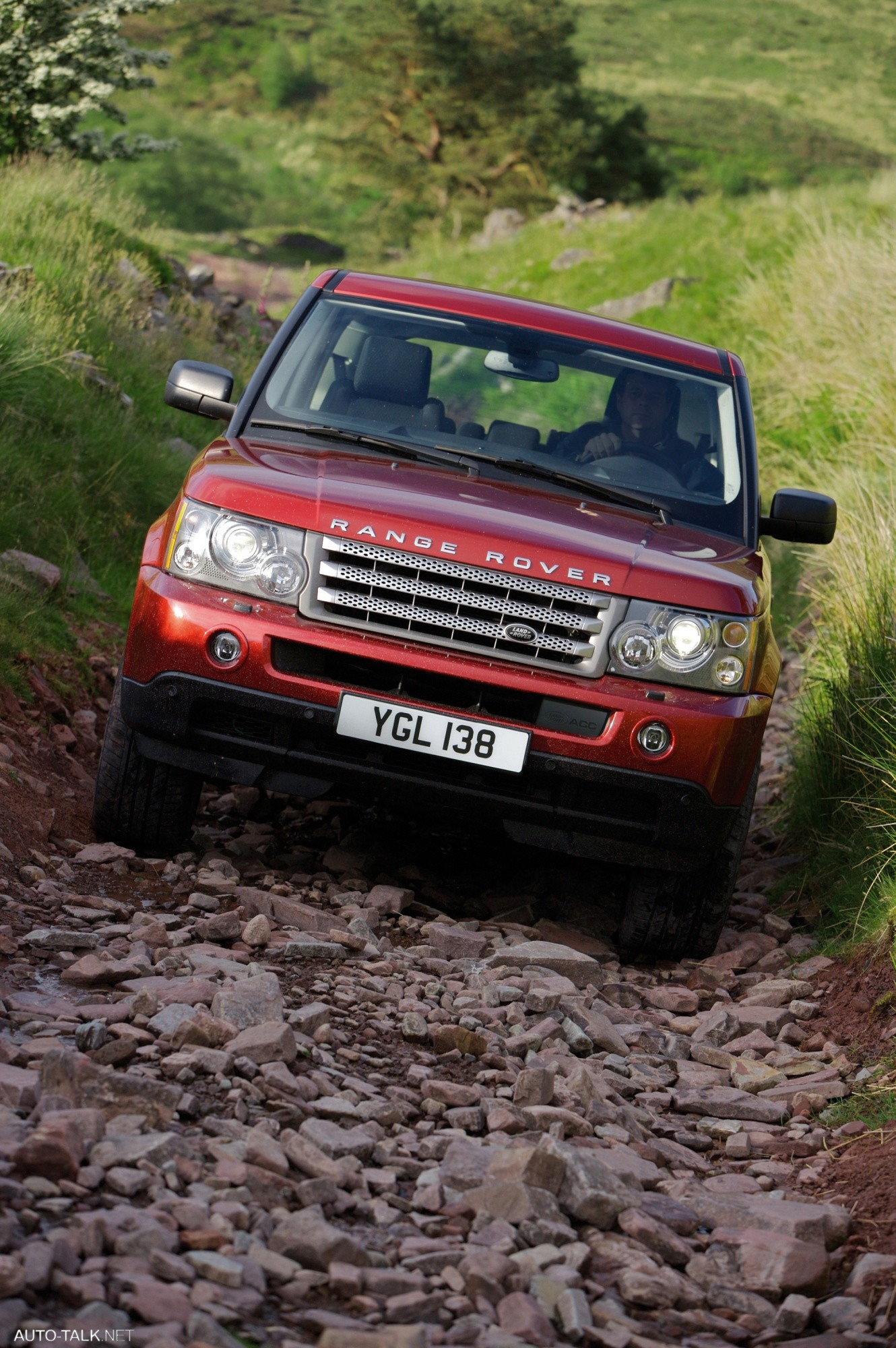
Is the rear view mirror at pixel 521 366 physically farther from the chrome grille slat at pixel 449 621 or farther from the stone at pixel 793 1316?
the stone at pixel 793 1316

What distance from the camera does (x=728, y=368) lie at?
5.82 metres

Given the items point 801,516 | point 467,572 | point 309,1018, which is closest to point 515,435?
point 801,516

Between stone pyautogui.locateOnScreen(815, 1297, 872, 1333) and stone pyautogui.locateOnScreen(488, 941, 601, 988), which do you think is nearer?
stone pyautogui.locateOnScreen(815, 1297, 872, 1333)

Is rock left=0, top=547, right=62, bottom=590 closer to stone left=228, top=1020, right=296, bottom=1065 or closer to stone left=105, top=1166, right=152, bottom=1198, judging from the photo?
stone left=228, top=1020, right=296, bottom=1065

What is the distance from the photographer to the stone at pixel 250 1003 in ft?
11.4

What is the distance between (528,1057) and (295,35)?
10643cm

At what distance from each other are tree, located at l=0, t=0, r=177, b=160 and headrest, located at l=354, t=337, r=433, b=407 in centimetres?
830

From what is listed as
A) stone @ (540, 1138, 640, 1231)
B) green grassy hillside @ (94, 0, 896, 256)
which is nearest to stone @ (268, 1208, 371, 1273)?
stone @ (540, 1138, 640, 1231)

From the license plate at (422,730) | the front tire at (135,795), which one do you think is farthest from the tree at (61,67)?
the license plate at (422,730)

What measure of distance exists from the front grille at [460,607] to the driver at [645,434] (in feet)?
3.48

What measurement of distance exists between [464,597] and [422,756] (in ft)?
1.53

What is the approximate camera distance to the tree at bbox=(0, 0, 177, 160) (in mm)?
12617

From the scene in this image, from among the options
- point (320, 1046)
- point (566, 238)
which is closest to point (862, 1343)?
point (320, 1046)

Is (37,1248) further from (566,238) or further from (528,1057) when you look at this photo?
(566,238)
